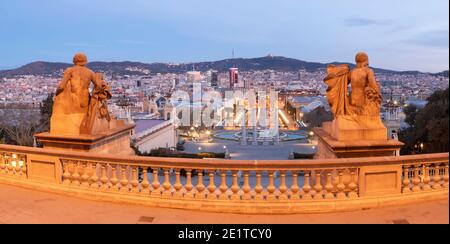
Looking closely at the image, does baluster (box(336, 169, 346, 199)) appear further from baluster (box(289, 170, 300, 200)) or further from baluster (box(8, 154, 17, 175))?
baluster (box(8, 154, 17, 175))

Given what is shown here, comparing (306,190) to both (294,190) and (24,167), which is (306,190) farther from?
(24,167)

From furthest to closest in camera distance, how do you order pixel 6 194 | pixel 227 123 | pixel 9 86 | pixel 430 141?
pixel 227 123 → pixel 9 86 → pixel 430 141 → pixel 6 194

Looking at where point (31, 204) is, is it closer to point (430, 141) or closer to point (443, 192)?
point (443, 192)

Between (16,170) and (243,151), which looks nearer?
(16,170)

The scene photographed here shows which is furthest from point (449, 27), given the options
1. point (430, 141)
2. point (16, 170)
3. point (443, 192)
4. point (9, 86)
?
point (9, 86)

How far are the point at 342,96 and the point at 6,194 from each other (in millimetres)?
5140

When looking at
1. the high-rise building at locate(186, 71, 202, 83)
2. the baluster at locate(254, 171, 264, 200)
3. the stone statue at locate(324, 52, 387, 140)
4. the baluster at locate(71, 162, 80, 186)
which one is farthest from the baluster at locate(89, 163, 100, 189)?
the high-rise building at locate(186, 71, 202, 83)

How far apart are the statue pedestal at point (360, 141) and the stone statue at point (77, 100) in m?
3.80

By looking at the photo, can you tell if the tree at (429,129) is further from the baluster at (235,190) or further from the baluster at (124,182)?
the baluster at (124,182)

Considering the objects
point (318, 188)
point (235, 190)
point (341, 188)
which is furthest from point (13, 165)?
point (341, 188)

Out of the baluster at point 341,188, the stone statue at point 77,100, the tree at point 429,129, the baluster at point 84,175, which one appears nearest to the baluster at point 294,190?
the baluster at point 341,188

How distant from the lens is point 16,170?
729 cm

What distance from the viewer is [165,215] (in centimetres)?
545

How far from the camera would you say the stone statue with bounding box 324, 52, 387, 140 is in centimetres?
691
